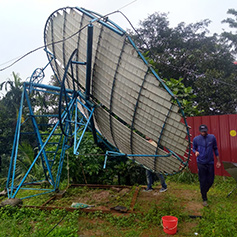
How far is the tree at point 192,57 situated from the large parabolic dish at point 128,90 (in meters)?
9.86

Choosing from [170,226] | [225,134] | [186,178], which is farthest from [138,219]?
[225,134]

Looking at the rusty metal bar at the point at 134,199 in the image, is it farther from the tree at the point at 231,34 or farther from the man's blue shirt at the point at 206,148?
the tree at the point at 231,34

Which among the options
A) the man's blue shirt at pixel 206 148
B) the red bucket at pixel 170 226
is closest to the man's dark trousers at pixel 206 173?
the man's blue shirt at pixel 206 148

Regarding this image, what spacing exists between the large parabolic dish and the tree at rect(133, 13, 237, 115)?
9.86 m

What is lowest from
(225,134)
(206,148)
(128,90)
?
(225,134)

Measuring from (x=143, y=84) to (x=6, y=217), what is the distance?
13.9ft

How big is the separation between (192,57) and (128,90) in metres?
18.0

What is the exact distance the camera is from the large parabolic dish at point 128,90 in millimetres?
4012

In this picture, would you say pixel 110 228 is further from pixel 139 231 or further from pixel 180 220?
pixel 180 220

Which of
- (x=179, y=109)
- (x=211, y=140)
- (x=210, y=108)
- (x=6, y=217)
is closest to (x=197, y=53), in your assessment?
(x=210, y=108)

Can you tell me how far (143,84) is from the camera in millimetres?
4121

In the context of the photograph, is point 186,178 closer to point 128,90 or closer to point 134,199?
point 134,199

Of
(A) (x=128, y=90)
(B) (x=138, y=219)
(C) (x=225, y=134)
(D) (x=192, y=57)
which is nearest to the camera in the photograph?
(A) (x=128, y=90)

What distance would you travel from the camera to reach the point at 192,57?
2042 centimetres
